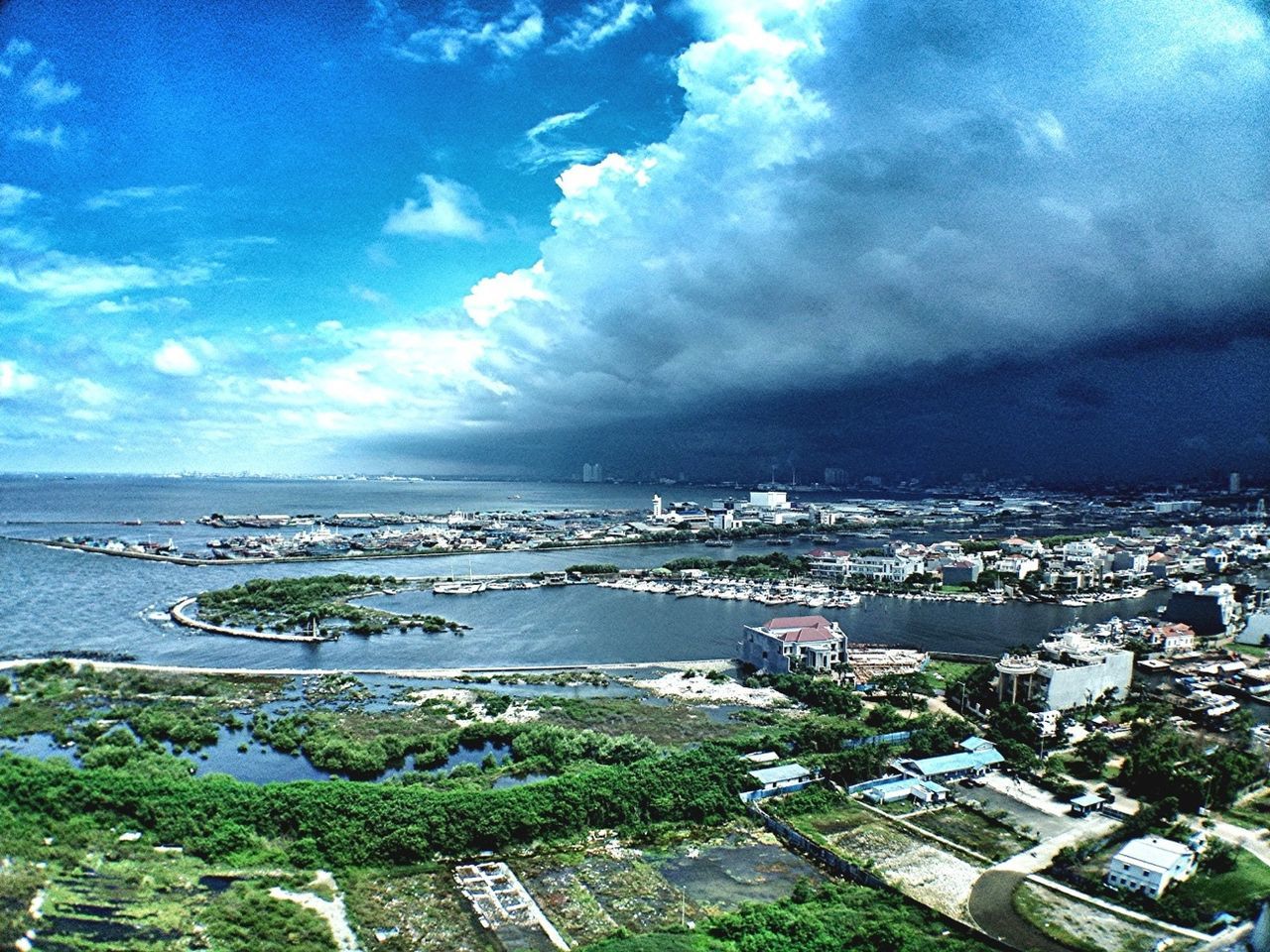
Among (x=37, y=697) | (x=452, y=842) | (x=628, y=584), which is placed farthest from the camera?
(x=628, y=584)

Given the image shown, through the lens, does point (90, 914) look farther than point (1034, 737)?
No

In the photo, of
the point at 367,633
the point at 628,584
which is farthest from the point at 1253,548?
the point at 367,633

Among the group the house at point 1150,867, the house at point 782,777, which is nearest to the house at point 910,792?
the house at point 782,777

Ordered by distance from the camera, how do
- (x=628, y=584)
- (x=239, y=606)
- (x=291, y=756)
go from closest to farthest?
(x=291, y=756) → (x=239, y=606) → (x=628, y=584)

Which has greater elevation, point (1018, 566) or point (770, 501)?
point (770, 501)

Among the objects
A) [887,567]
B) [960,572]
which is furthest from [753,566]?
[960,572]

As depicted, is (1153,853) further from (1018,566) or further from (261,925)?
(1018,566)

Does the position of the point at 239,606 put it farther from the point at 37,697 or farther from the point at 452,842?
the point at 452,842
